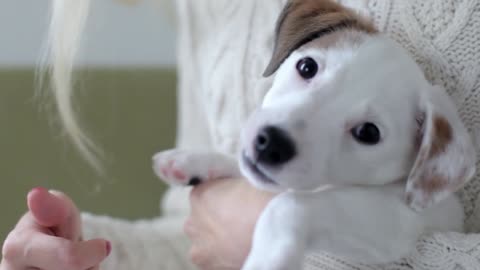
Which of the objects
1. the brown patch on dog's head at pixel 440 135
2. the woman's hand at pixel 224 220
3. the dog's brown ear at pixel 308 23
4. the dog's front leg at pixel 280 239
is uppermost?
the dog's brown ear at pixel 308 23

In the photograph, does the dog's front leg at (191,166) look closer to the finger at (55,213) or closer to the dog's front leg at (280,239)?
the finger at (55,213)

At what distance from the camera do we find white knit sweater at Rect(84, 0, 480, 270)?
86 centimetres

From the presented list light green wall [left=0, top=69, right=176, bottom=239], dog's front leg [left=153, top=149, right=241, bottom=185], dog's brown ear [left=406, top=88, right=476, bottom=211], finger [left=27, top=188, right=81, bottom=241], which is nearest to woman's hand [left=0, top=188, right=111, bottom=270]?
finger [left=27, top=188, right=81, bottom=241]

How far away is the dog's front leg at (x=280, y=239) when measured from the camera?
657 mm

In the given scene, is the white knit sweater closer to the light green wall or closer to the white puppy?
the white puppy

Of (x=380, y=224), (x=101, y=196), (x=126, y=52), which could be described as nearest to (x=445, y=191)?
(x=380, y=224)

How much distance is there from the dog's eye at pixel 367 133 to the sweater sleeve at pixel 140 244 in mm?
511

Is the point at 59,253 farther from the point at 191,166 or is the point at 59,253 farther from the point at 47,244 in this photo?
the point at 191,166

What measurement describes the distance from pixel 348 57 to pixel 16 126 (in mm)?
952

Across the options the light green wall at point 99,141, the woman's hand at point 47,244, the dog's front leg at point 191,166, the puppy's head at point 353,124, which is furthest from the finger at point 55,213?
the light green wall at point 99,141

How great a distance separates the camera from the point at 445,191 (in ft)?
2.60

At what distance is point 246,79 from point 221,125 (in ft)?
0.35

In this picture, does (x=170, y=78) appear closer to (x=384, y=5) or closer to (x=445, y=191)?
(x=384, y=5)

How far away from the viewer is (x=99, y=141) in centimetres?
162
